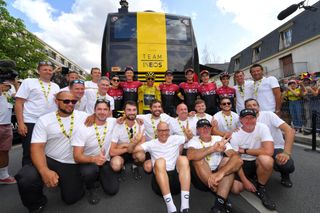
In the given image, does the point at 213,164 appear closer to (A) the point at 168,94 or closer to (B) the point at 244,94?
(B) the point at 244,94

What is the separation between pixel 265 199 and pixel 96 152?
8.40ft

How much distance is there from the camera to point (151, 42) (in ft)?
26.2

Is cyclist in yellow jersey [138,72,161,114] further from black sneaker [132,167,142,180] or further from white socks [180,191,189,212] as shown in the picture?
white socks [180,191,189,212]

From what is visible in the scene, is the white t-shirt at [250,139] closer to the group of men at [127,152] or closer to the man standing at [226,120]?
the group of men at [127,152]

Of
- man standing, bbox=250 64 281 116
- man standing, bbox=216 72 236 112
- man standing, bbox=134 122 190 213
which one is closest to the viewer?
man standing, bbox=134 122 190 213

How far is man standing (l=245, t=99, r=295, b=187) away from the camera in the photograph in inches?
146

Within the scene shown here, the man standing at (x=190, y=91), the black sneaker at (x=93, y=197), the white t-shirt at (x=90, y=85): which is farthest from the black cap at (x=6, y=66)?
the man standing at (x=190, y=91)

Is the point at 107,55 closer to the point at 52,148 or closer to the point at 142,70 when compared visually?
the point at 142,70

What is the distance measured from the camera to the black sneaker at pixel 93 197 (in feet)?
11.4

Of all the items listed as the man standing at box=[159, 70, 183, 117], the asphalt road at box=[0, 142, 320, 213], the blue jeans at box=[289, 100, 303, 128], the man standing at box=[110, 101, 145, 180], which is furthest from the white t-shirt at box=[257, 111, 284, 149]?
the blue jeans at box=[289, 100, 303, 128]

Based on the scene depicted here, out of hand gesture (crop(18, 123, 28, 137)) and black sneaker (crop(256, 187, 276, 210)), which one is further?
hand gesture (crop(18, 123, 28, 137))

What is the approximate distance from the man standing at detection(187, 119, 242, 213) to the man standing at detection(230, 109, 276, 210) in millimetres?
262

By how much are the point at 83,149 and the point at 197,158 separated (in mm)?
1698

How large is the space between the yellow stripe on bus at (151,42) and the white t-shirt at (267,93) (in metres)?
3.33
